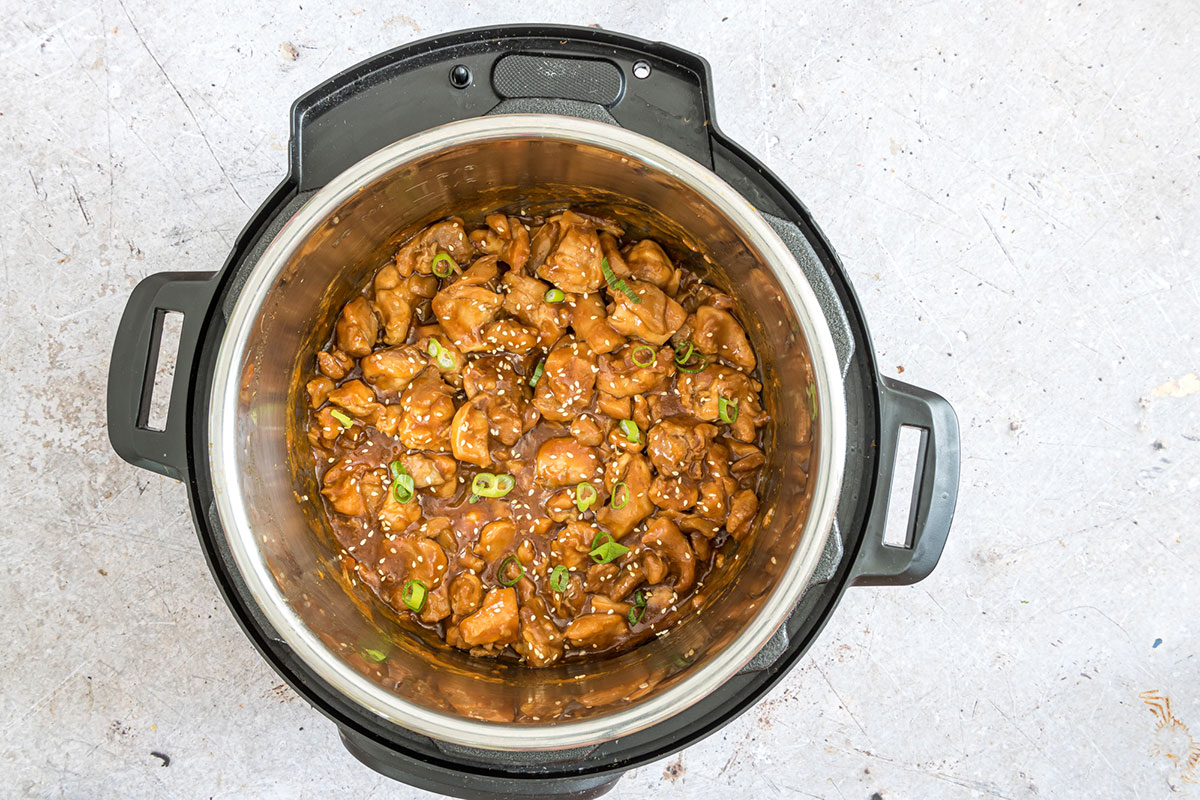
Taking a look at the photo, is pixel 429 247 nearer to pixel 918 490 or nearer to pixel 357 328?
pixel 357 328

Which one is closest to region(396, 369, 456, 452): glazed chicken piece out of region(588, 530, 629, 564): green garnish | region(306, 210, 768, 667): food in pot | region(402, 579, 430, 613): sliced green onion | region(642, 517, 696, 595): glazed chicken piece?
region(306, 210, 768, 667): food in pot

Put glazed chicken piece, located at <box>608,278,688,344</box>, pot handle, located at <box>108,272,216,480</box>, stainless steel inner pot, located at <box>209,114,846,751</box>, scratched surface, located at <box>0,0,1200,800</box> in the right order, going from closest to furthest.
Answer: stainless steel inner pot, located at <box>209,114,846,751</box> → pot handle, located at <box>108,272,216,480</box> → glazed chicken piece, located at <box>608,278,688,344</box> → scratched surface, located at <box>0,0,1200,800</box>

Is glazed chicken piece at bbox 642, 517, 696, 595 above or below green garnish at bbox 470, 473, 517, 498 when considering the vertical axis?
below

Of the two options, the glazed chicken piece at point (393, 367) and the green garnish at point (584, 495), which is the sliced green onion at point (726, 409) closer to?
the green garnish at point (584, 495)

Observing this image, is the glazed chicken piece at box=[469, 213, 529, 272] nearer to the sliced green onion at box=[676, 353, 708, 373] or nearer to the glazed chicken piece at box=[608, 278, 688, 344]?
the glazed chicken piece at box=[608, 278, 688, 344]


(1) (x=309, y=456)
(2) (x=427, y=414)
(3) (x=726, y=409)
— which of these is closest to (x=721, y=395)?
(3) (x=726, y=409)

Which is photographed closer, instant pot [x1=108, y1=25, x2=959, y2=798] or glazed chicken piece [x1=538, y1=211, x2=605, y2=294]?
instant pot [x1=108, y1=25, x2=959, y2=798]

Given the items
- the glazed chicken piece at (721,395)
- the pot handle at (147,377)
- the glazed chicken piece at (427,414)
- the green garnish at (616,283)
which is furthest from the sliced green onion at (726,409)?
the pot handle at (147,377)

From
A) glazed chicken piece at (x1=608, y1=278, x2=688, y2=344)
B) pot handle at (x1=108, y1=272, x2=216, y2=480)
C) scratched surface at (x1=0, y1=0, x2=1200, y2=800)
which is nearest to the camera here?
pot handle at (x1=108, y1=272, x2=216, y2=480)

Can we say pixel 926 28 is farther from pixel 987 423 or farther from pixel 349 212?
pixel 349 212
